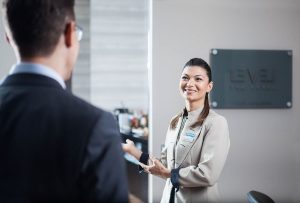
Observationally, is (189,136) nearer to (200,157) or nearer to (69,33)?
(200,157)

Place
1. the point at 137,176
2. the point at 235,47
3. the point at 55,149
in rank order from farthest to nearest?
the point at 137,176 → the point at 235,47 → the point at 55,149

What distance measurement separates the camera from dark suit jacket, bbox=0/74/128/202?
643 mm

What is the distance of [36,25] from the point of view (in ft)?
2.28

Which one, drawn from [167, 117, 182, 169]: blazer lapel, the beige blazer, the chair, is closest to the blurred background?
[167, 117, 182, 169]: blazer lapel

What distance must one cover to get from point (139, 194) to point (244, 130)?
2.57 ft

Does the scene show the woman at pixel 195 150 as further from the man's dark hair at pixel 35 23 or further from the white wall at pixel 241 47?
the man's dark hair at pixel 35 23

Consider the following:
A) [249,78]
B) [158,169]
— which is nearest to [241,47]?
[249,78]

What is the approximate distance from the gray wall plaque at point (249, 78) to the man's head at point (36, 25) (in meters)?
1.37

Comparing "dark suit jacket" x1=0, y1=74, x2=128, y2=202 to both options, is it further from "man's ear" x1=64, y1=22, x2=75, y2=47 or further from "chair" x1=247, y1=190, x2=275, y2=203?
"chair" x1=247, y1=190, x2=275, y2=203

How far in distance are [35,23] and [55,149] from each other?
9.2 inches

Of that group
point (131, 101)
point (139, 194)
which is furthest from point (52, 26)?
point (131, 101)

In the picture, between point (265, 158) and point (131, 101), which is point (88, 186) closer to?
point (265, 158)

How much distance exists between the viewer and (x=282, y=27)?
204 cm

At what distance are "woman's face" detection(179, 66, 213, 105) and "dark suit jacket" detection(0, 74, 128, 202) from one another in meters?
0.96
